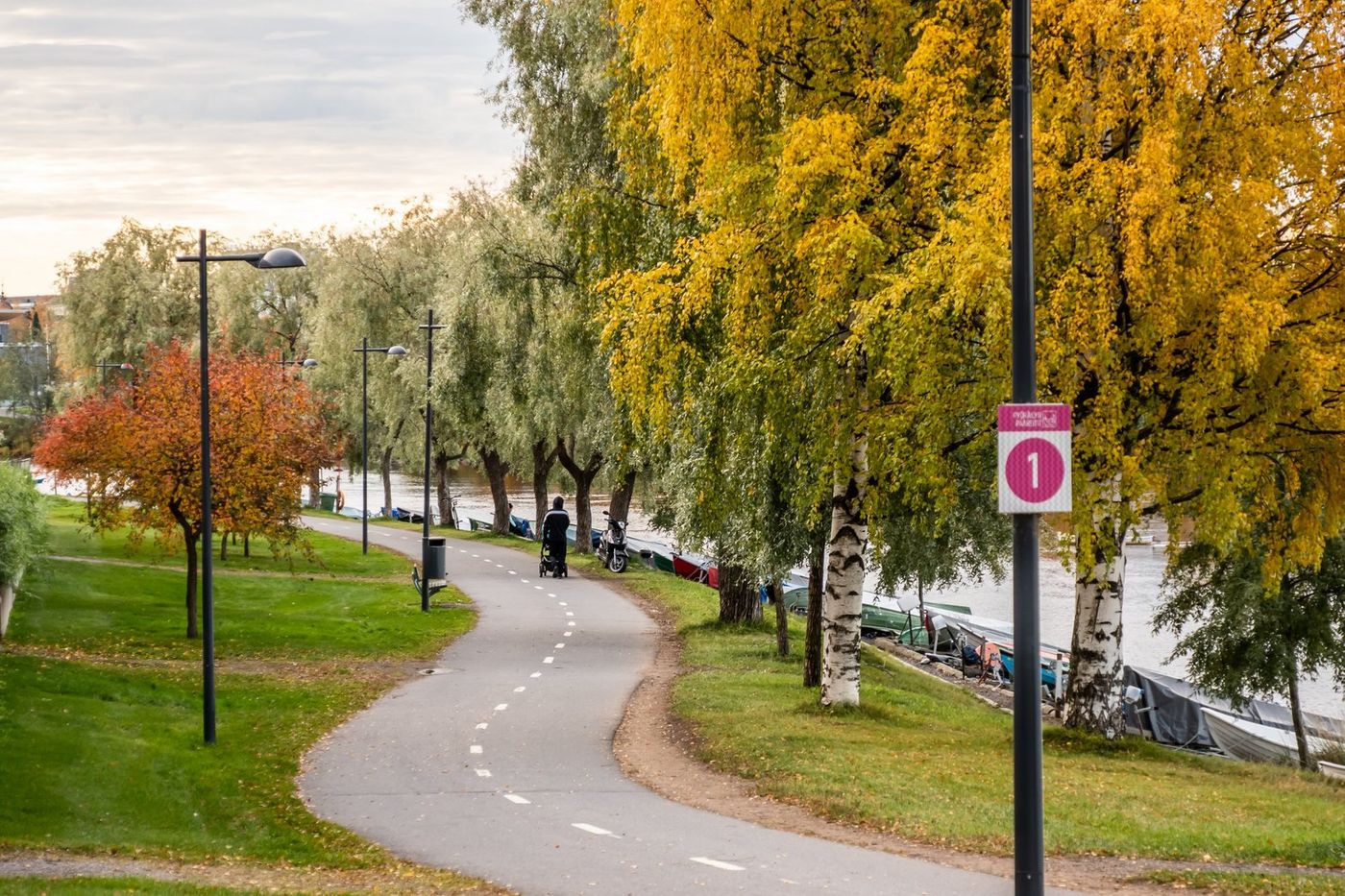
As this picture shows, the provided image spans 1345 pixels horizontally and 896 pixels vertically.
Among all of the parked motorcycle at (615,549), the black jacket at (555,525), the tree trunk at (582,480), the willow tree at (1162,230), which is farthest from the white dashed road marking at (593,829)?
the tree trunk at (582,480)

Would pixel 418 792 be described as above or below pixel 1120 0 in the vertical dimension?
below

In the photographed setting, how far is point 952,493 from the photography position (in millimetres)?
14883

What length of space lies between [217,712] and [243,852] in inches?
296

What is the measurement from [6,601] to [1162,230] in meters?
21.7

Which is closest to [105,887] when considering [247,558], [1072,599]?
[247,558]

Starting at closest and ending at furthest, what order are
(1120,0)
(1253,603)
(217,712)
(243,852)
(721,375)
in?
(243,852) → (1120,0) → (721,375) → (217,712) → (1253,603)

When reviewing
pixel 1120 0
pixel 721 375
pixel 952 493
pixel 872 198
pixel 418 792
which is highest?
pixel 1120 0

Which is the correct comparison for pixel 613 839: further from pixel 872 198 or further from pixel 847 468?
pixel 872 198

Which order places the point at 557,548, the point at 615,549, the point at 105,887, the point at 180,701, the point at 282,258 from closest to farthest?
the point at 105,887, the point at 282,258, the point at 180,701, the point at 557,548, the point at 615,549

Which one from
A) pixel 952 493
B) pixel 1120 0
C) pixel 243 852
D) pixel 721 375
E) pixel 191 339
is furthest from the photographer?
pixel 191 339

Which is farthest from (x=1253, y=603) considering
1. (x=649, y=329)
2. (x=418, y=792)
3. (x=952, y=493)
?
(x=418, y=792)

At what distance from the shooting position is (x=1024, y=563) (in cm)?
768

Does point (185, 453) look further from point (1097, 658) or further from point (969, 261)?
point (969, 261)

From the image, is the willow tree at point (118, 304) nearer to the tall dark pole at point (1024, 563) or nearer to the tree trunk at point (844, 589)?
the tree trunk at point (844, 589)
